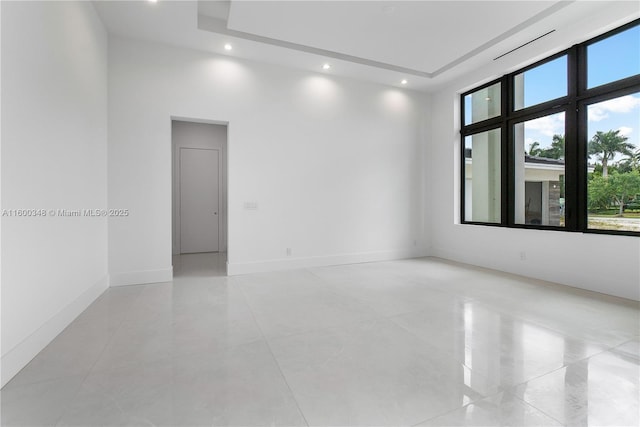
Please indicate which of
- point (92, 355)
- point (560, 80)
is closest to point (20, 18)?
point (92, 355)

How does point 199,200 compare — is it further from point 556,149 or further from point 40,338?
point 556,149

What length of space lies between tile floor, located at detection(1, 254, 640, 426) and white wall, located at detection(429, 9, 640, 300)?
36 centimetres

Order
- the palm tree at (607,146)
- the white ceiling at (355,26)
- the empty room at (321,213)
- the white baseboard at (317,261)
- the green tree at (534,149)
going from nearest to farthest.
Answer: the empty room at (321,213), the white ceiling at (355,26), the palm tree at (607,146), the green tree at (534,149), the white baseboard at (317,261)

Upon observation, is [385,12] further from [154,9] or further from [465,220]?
[465,220]

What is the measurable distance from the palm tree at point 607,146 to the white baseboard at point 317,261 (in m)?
3.12

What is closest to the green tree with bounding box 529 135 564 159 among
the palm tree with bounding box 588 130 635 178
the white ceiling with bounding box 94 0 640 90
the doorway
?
the palm tree with bounding box 588 130 635 178

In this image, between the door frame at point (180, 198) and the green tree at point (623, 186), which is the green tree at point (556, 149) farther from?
the door frame at point (180, 198)

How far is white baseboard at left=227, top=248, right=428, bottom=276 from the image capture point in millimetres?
4500

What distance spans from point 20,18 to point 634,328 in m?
5.45

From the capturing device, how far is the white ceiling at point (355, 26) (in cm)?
332

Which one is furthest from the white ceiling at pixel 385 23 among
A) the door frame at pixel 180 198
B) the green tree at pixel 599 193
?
the door frame at pixel 180 198

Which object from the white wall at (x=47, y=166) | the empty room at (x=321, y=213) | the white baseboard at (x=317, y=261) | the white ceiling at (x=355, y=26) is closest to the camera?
the empty room at (x=321, y=213)

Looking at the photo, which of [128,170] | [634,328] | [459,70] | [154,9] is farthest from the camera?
[459,70]

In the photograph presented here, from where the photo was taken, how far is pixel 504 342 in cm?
225
